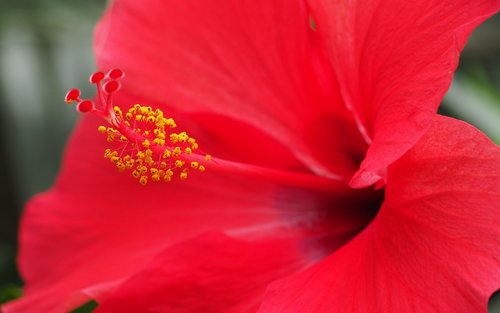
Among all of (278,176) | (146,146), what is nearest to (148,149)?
(146,146)

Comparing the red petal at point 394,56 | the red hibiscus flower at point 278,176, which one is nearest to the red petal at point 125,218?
the red hibiscus flower at point 278,176

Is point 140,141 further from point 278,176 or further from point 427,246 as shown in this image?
point 427,246

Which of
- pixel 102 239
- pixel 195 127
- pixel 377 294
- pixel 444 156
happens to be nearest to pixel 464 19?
pixel 444 156

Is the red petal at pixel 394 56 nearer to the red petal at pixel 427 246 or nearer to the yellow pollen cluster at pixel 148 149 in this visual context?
the red petal at pixel 427 246

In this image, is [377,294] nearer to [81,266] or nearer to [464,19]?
[464,19]

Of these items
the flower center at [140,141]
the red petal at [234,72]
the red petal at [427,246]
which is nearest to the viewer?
the red petal at [427,246]

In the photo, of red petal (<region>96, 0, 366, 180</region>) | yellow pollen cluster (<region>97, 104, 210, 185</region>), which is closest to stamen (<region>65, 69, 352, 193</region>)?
yellow pollen cluster (<region>97, 104, 210, 185</region>)

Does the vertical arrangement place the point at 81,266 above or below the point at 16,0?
below
